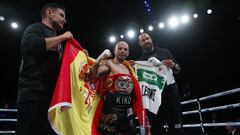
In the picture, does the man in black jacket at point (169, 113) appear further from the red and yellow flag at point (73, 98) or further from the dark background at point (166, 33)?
the dark background at point (166, 33)

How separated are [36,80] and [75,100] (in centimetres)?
51

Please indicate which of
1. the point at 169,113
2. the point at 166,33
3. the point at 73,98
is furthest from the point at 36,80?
the point at 166,33

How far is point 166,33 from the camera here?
31.0 ft

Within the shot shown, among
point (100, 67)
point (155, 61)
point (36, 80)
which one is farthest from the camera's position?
point (155, 61)

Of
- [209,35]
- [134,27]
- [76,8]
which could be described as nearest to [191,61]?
[209,35]

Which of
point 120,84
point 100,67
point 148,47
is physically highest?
point 148,47

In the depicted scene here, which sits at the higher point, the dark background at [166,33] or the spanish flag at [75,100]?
the dark background at [166,33]

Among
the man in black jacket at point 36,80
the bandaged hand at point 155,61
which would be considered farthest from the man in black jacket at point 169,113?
the man in black jacket at point 36,80

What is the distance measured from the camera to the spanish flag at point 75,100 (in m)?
1.68

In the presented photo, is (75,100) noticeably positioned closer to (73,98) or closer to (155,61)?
(73,98)

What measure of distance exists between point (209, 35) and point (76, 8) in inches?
216

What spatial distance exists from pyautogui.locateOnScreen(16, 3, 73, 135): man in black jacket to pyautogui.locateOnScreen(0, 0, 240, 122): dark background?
5448 millimetres

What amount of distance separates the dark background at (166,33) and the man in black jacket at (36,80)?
17.9ft

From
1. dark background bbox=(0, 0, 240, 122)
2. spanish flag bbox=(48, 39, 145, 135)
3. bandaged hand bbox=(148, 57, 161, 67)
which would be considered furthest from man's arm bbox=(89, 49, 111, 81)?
dark background bbox=(0, 0, 240, 122)
